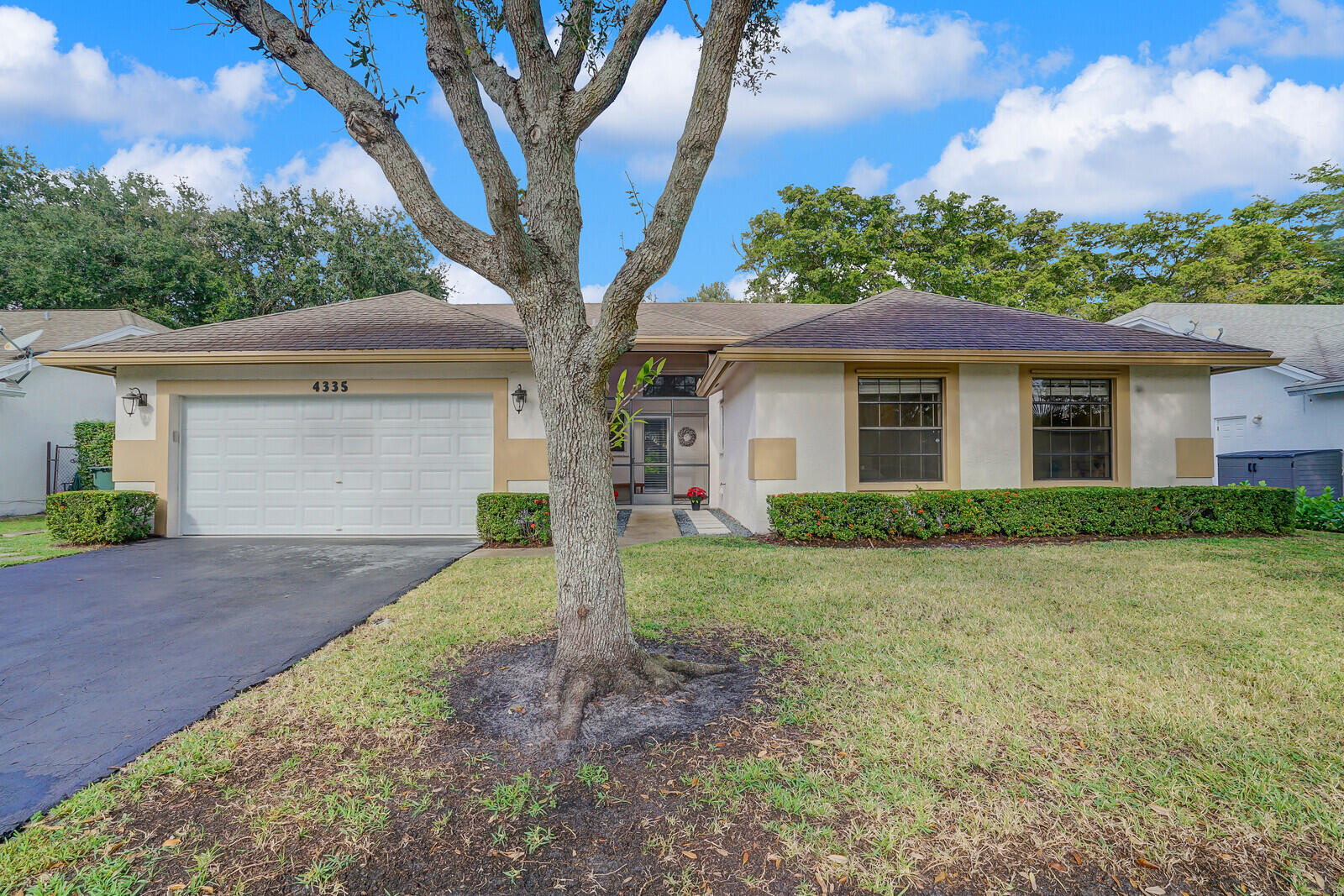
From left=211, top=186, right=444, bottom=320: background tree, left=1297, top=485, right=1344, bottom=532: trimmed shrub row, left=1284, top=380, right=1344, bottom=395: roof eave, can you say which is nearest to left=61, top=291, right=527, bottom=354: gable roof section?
left=211, top=186, right=444, bottom=320: background tree

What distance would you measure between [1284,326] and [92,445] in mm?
29293

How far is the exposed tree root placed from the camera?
3.09 meters

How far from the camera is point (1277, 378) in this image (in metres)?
13.8

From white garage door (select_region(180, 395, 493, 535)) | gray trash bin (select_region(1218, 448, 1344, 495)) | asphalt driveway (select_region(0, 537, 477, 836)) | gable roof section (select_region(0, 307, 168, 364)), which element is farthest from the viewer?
gable roof section (select_region(0, 307, 168, 364))

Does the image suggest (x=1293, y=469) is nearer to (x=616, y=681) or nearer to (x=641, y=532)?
(x=641, y=532)

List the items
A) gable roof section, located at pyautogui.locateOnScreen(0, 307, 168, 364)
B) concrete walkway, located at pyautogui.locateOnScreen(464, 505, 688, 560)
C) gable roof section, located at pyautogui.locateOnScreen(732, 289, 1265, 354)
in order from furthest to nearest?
gable roof section, located at pyautogui.locateOnScreen(0, 307, 168, 364) < gable roof section, located at pyautogui.locateOnScreen(732, 289, 1265, 354) < concrete walkway, located at pyautogui.locateOnScreen(464, 505, 688, 560)

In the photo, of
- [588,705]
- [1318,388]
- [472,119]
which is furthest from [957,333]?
[1318,388]

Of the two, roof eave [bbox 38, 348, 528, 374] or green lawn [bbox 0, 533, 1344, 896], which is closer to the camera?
green lawn [bbox 0, 533, 1344, 896]

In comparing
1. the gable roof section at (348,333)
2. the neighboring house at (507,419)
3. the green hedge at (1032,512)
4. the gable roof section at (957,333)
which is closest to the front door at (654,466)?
the neighboring house at (507,419)

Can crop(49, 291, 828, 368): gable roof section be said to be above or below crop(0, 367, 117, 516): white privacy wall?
above

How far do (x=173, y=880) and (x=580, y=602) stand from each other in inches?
74.8

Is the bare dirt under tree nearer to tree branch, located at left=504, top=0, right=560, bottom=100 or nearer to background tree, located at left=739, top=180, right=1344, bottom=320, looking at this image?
tree branch, located at left=504, top=0, right=560, bottom=100

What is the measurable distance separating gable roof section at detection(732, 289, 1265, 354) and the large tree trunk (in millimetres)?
5749

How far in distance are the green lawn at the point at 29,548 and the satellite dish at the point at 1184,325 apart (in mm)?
22507
